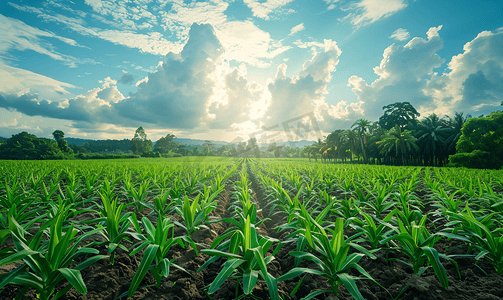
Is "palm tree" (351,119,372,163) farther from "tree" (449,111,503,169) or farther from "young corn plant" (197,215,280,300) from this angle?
"young corn plant" (197,215,280,300)

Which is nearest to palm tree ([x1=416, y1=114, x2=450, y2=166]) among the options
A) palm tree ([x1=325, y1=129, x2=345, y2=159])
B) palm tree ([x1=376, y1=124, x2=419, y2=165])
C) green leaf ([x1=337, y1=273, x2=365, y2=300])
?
palm tree ([x1=376, y1=124, x2=419, y2=165])

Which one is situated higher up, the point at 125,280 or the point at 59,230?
the point at 59,230

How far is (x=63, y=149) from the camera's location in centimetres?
5028

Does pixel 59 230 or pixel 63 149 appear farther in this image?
pixel 63 149

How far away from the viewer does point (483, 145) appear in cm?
2247

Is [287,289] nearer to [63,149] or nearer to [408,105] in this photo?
[408,105]

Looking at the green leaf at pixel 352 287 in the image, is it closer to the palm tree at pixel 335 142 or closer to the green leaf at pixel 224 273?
the green leaf at pixel 224 273

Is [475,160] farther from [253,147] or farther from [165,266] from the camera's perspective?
[253,147]

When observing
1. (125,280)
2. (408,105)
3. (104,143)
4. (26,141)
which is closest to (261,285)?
(125,280)

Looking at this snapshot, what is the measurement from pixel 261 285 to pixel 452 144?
46.3 meters

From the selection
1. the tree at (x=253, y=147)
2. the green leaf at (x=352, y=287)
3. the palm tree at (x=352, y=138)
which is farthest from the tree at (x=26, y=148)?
the tree at (x=253, y=147)

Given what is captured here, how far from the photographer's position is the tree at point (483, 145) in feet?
72.3

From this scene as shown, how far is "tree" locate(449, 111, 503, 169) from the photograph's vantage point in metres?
22.0

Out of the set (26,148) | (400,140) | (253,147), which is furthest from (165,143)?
(400,140)
